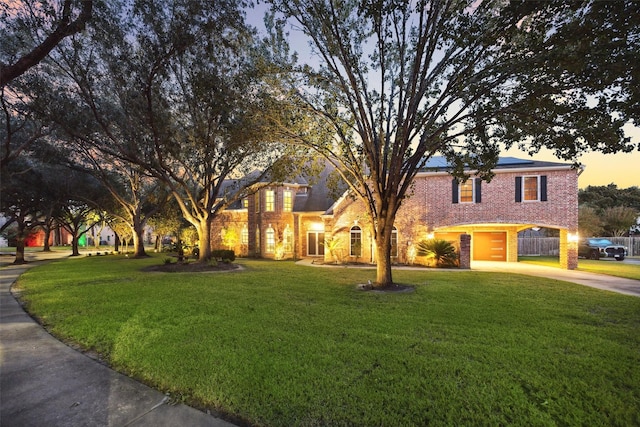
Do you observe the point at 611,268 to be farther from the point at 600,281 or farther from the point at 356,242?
the point at 356,242

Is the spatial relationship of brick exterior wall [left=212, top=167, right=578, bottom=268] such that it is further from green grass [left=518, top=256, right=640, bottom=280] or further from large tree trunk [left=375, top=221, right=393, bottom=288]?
large tree trunk [left=375, top=221, right=393, bottom=288]

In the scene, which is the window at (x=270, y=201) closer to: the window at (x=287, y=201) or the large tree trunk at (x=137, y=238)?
the window at (x=287, y=201)

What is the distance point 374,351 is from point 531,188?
17.2 meters

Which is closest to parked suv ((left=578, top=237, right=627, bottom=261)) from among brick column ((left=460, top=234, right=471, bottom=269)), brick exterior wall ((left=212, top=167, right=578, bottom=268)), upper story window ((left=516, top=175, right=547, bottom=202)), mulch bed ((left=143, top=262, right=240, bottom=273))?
brick exterior wall ((left=212, top=167, right=578, bottom=268))

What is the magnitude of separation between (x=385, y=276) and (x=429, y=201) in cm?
937

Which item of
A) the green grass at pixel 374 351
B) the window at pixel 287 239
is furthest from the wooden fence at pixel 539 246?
the window at pixel 287 239

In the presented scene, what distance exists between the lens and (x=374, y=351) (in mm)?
4930

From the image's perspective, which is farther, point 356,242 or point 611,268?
point 356,242

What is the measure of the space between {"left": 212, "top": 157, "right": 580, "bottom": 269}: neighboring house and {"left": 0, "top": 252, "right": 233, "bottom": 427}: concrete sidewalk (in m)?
11.8

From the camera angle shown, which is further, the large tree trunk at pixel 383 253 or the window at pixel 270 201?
the window at pixel 270 201

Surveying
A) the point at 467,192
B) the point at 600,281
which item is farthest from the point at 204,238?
the point at 600,281

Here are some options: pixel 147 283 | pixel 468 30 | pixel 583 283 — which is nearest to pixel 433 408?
pixel 468 30

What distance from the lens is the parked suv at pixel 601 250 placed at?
2305cm

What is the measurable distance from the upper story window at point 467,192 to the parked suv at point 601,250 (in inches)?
531
